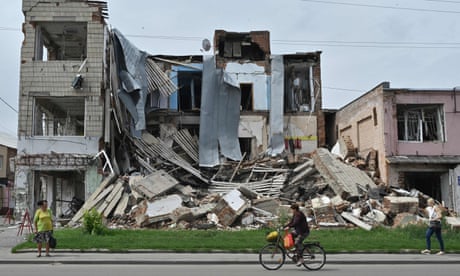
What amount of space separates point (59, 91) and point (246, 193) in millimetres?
10829

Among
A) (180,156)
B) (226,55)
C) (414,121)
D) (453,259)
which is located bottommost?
(453,259)

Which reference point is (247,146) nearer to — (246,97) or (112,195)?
(246,97)

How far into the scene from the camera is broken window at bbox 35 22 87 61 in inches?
1003

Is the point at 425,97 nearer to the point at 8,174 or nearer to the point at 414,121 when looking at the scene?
the point at 414,121

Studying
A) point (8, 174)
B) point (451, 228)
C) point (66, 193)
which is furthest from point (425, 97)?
point (8, 174)

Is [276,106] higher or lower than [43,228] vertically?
higher

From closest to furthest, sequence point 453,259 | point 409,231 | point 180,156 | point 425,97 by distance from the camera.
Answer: point 453,259 < point 409,231 < point 425,97 < point 180,156

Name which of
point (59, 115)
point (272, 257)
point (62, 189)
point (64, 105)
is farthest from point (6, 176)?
point (272, 257)

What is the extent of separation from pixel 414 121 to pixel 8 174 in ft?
118

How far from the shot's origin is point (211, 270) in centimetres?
1145

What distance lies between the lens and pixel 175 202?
68.8 ft

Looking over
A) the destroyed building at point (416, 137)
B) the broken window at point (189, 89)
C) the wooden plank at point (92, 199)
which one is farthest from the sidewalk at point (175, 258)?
the broken window at point (189, 89)

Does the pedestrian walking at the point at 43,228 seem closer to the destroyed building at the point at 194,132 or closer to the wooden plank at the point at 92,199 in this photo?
the destroyed building at the point at 194,132

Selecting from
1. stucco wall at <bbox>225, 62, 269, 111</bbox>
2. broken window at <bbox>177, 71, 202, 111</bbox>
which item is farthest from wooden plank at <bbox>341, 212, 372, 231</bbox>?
broken window at <bbox>177, 71, 202, 111</bbox>
